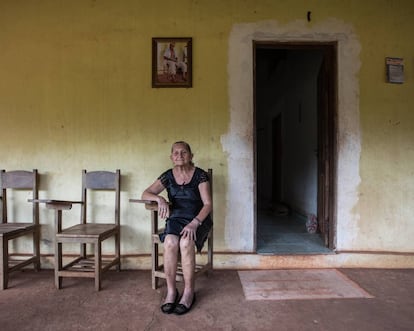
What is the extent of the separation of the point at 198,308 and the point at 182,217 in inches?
25.4

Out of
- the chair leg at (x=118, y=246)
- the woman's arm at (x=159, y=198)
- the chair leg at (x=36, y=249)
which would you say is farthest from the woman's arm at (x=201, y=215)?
the chair leg at (x=36, y=249)

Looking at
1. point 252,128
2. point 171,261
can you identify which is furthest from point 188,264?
point 252,128

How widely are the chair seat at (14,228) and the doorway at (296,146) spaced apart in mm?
2084

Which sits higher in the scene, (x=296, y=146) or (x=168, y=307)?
(x=296, y=146)

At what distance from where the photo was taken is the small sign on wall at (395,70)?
292 cm

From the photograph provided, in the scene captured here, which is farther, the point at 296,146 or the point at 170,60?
the point at 296,146

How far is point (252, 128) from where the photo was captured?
2.91 metres

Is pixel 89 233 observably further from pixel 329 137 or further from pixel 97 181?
pixel 329 137

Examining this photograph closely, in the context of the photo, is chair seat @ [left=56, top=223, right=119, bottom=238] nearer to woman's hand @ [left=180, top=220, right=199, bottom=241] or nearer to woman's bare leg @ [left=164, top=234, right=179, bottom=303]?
woman's bare leg @ [left=164, top=234, right=179, bottom=303]

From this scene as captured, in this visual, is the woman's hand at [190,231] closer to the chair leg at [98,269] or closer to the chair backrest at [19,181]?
the chair leg at [98,269]

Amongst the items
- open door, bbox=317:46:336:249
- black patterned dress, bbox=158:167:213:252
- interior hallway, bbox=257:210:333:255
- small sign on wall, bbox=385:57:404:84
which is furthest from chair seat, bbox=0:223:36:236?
small sign on wall, bbox=385:57:404:84

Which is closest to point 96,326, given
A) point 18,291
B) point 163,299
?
point 163,299

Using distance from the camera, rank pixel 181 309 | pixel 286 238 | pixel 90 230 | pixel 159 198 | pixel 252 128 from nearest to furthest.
A: pixel 181 309 → pixel 159 198 → pixel 90 230 → pixel 252 128 → pixel 286 238

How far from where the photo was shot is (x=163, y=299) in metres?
2.29
